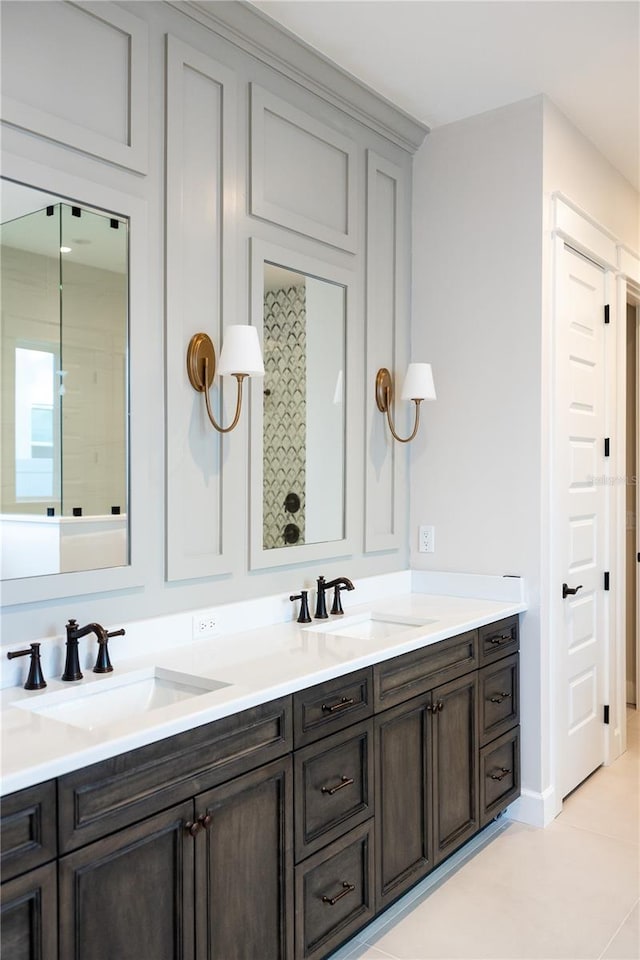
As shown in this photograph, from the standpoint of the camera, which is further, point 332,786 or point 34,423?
point 332,786

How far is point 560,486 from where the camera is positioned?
3121 millimetres

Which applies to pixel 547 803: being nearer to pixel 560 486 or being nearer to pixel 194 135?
pixel 560 486

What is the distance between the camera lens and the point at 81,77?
199 cm

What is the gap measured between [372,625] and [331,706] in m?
0.78

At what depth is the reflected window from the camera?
6.09ft

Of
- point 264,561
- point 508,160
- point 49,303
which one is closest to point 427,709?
point 264,561

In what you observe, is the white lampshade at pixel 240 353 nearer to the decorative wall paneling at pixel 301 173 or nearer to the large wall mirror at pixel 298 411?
the large wall mirror at pixel 298 411

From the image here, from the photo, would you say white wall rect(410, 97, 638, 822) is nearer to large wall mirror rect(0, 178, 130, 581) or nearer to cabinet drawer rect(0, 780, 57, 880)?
large wall mirror rect(0, 178, 130, 581)

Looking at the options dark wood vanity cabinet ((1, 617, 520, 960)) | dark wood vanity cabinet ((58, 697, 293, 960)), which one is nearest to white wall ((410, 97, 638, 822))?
dark wood vanity cabinet ((1, 617, 520, 960))

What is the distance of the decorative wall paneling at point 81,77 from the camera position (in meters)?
1.85

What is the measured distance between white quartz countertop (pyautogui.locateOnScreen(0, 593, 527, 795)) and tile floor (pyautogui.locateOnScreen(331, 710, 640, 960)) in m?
0.84

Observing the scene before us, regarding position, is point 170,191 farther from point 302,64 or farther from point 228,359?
point 302,64

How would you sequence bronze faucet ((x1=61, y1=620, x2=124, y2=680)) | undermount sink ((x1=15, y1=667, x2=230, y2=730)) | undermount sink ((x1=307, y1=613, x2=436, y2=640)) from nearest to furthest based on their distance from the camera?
1. undermount sink ((x1=15, y1=667, x2=230, y2=730))
2. bronze faucet ((x1=61, y1=620, x2=124, y2=680))
3. undermount sink ((x1=307, y1=613, x2=436, y2=640))

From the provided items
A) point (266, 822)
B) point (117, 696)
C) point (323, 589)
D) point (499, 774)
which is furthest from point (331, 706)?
point (499, 774)
